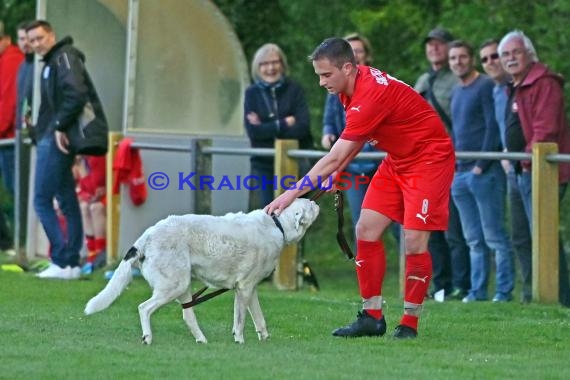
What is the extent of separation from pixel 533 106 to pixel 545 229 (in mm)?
1015

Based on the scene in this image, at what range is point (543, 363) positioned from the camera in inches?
341

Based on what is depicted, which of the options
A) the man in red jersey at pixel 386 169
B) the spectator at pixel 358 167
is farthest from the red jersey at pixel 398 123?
the spectator at pixel 358 167

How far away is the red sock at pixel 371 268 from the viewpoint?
9.89 m

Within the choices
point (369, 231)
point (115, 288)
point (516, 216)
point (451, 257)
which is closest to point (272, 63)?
point (451, 257)

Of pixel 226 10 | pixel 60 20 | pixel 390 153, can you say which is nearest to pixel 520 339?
pixel 390 153

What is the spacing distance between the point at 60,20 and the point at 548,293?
7.50m

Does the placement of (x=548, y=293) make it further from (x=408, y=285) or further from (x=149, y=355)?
(x=149, y=355)

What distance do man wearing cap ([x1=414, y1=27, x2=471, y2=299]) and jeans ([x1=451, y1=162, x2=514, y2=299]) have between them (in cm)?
25

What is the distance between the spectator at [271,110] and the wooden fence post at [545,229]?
3.00 m

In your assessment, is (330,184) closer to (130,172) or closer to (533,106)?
(533,106)

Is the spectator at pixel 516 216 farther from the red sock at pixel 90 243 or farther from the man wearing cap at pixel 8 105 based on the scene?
the man wearing cap at pixel 8 105

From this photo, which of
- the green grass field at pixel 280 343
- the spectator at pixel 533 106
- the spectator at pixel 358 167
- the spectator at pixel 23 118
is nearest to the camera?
the green grass field at pixel 280 343

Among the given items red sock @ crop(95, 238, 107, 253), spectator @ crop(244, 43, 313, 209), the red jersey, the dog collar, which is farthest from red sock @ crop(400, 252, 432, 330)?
red sock @ crop(95, 238, 107, 253)

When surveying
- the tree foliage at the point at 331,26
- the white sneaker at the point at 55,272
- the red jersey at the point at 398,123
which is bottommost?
the white sneaker at the point at 55,272
